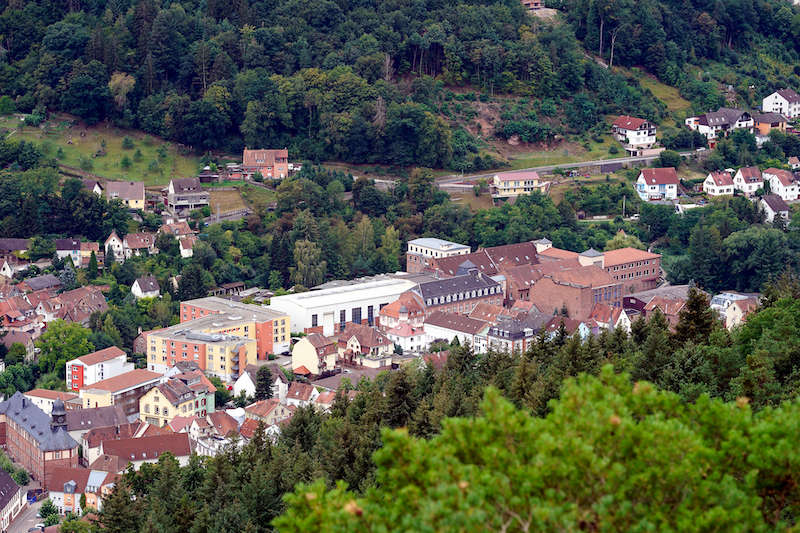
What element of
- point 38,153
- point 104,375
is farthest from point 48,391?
point 38,153

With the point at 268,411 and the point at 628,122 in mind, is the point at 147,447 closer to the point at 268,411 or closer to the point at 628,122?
the point at 268,411

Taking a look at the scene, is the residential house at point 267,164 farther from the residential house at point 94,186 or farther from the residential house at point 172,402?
the residential house at point 172,402

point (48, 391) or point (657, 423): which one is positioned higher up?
point (657, 423)

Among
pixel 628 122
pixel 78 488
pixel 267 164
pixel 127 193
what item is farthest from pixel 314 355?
pixel 628 122

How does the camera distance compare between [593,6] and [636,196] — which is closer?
[636,196]

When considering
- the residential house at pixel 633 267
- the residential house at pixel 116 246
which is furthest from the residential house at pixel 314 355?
the residential house at pixel 633 267

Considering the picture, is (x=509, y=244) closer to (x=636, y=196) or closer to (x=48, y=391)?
(x=636, y=196)
